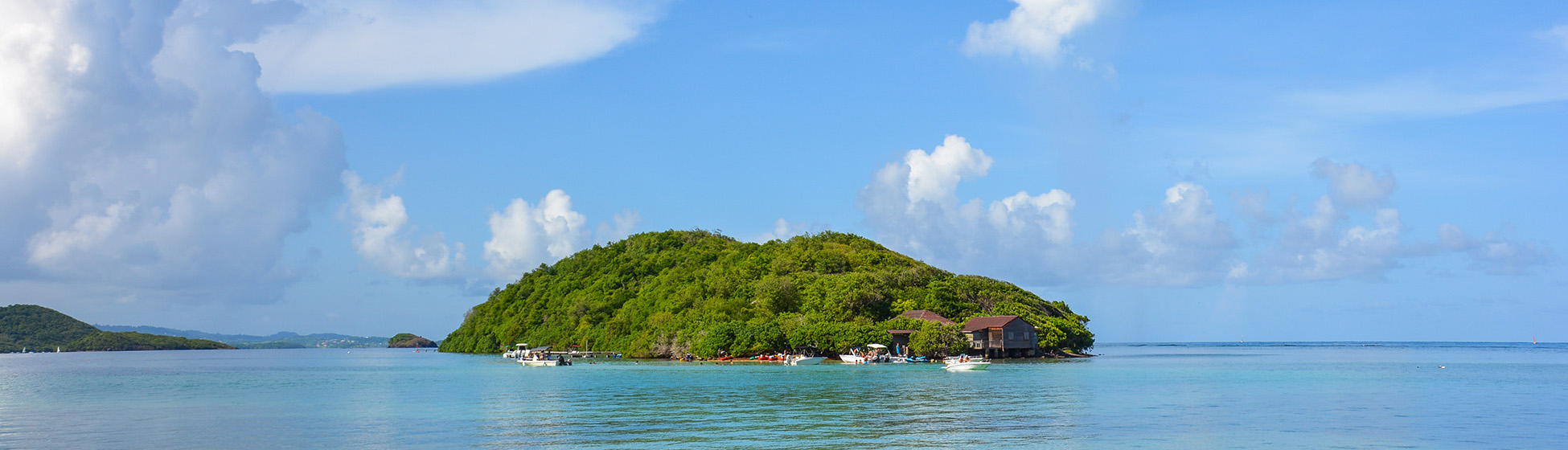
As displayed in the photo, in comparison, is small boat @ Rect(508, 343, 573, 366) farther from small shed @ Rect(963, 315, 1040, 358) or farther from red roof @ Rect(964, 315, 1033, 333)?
red roof @ Rect(964, 315, 1033, 333)

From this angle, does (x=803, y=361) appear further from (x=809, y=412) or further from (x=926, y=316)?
(x=809, y=412)

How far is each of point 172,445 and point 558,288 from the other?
Answer: 368 feet

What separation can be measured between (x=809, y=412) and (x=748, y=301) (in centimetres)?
6235

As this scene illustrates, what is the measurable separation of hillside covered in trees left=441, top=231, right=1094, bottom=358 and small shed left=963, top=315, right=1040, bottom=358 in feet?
12.7

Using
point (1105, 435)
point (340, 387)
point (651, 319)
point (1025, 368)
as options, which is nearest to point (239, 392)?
point (340, 387)

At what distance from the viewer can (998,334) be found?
259ft

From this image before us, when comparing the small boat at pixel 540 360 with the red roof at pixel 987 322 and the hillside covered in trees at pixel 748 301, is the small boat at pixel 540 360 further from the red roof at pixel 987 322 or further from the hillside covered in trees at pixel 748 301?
the red roof at pixel 987 322

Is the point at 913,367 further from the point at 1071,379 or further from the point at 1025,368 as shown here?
the point at 1071,379

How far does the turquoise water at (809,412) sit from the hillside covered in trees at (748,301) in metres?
24.7

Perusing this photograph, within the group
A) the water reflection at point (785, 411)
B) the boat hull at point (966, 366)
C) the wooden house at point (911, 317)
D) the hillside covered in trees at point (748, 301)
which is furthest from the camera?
the hillside covered in trees at point (748, 301)

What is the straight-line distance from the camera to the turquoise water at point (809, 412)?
81.6 feet

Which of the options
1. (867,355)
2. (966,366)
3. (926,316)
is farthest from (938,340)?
(966,366)

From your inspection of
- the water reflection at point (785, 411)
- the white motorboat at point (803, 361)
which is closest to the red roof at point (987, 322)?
the white motorboat at point (803, 361)

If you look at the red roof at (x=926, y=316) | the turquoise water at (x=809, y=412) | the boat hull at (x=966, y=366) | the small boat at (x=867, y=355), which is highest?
the red roof at (x=926, y=316)
